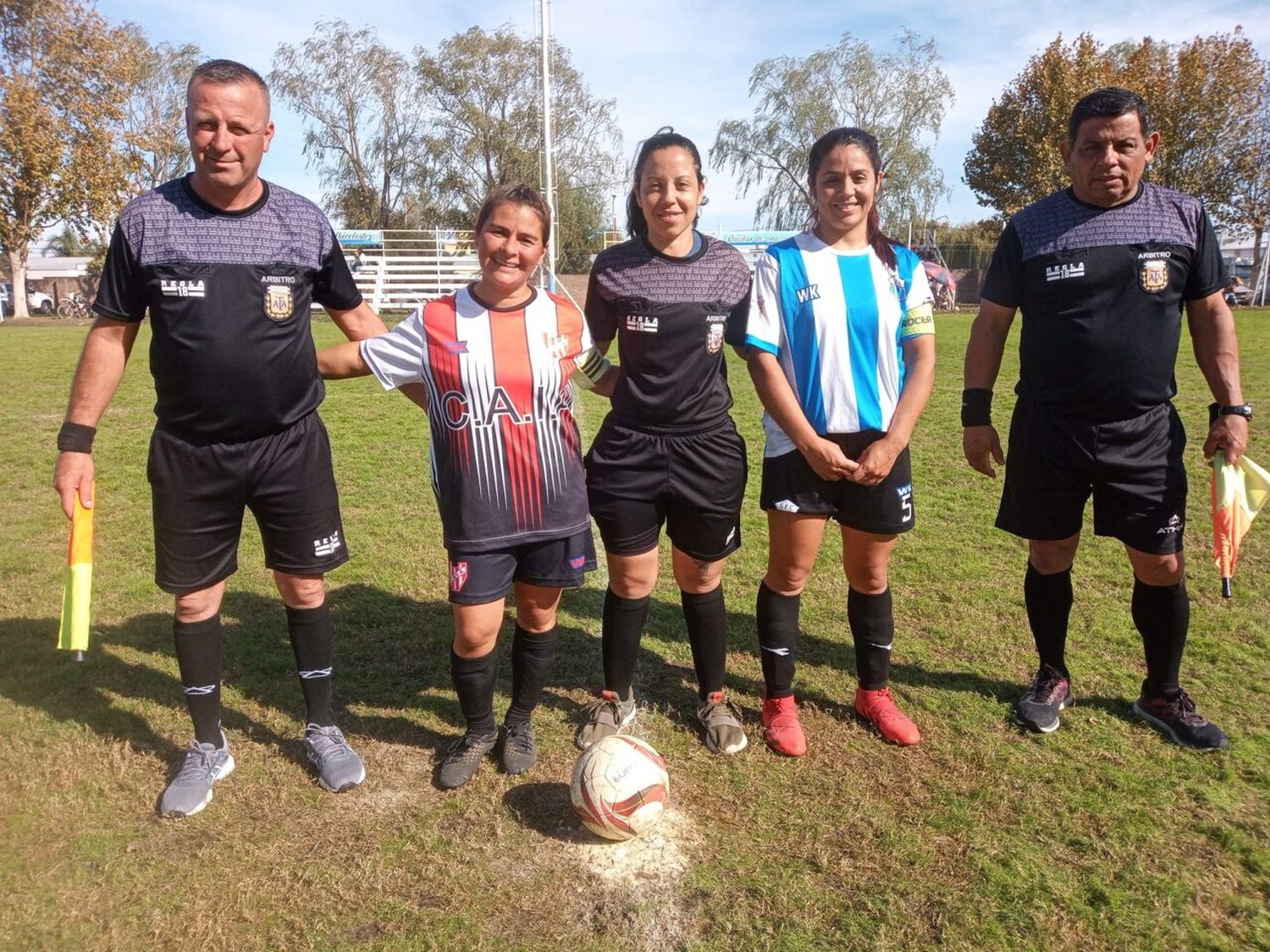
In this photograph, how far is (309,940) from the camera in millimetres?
2408

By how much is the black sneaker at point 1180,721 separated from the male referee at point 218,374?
9.64ft

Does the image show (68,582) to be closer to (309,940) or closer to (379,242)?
(309,940)

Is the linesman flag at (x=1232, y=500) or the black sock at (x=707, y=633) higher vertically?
the linesman flag at (x=1232, y=500)

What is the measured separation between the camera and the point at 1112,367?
3182 millimetres

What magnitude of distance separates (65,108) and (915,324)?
3603 centimetres

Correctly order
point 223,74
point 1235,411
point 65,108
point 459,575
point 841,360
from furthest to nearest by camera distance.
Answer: point 65,108
point 1235,411
point 841,360
point 459,575
point 223,74

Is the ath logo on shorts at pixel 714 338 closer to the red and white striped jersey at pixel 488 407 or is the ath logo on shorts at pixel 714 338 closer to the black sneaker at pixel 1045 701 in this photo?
the red and white striped jersey at pixel 488 407

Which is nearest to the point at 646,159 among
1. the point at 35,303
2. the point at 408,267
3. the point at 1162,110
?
the point at 408,267

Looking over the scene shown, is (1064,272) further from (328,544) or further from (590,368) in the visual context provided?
(328,544)

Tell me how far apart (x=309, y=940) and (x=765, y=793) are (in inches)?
57.6

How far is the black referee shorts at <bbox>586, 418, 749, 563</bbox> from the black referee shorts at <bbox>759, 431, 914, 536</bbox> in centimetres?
15

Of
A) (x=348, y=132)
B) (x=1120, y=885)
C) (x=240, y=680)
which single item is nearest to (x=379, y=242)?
(x=348, y=132)

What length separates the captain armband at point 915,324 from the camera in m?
3.17

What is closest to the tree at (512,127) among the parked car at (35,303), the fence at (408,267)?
the fence at (408,267)
